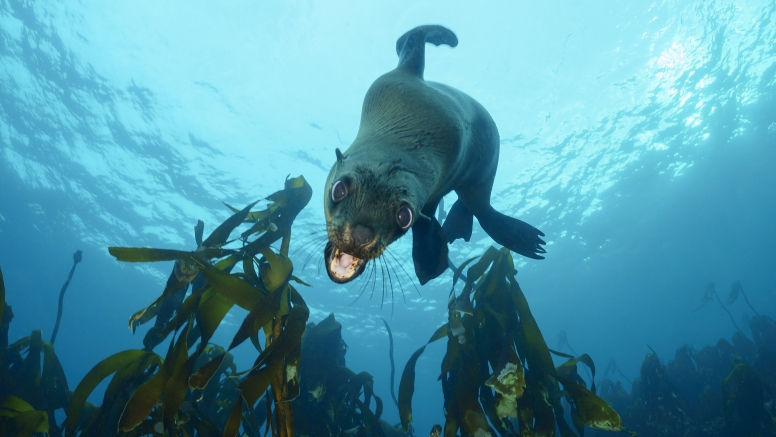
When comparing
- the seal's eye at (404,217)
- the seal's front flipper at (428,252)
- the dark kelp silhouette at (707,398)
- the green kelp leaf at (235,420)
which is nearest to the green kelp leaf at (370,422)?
the seal's front flipper at (428,252)

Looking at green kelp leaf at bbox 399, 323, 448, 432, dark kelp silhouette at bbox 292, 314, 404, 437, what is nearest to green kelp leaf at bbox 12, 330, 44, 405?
dark kelp silhouette at bbox 292, 314, 404, 437

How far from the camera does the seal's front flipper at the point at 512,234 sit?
3.77 metres

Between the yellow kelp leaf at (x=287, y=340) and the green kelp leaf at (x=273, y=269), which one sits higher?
the green kelp leaf at (x=273, y=269)

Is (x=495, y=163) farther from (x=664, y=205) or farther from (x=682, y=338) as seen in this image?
(x=682, y=338)

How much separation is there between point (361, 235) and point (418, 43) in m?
2.75

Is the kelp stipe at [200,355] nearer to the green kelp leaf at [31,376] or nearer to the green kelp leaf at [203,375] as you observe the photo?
the green kelp leaf at [203,375]

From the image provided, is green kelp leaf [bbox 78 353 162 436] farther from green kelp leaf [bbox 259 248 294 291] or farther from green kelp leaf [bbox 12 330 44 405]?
green kelp leaf [bbox 12 330 44 405]

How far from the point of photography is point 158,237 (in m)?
25.1

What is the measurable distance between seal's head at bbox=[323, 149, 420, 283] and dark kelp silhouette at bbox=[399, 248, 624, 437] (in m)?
1.64

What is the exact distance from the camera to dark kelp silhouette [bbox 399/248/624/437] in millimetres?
2605

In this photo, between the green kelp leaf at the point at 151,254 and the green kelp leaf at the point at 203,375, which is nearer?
the green kelp leaf at the point at 203,375

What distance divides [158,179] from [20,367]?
1789 centimetres

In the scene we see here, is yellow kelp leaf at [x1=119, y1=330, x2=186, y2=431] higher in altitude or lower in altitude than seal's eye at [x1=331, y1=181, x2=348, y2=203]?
lower

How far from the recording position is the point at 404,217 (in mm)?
1493
